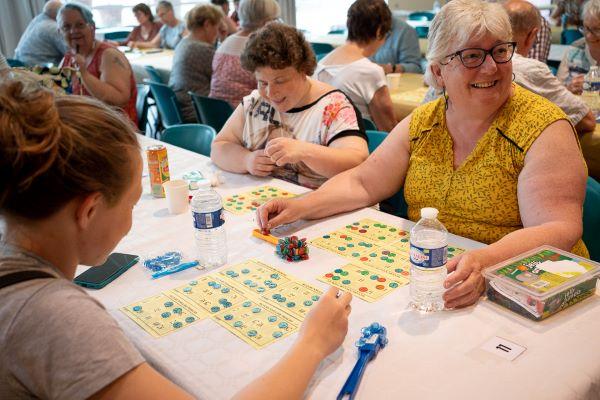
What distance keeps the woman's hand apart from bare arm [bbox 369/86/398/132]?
1.70 m

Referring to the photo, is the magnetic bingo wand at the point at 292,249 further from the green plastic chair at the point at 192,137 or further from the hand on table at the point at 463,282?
the green plastic chair at the point at 192,137

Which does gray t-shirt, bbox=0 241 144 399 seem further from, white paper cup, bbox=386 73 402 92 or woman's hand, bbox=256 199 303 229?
white paper cup, bbox=386 73 402 92

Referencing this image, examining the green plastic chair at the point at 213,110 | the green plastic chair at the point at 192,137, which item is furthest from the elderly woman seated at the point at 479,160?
the green plastic chair at the point at 213,110

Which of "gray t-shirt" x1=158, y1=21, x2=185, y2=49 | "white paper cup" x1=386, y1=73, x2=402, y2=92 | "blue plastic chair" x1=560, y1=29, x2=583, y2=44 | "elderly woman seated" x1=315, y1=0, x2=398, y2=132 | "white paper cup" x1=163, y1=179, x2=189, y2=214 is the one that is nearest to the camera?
"white paper cup" x1=163, y1=179, x2=189, y2=214

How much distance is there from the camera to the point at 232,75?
4.08 metres

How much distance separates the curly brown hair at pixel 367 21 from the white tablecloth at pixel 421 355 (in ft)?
8.11

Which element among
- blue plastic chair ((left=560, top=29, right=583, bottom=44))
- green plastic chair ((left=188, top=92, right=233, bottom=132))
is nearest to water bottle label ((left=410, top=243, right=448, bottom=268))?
green plastic chair ((left=188, top=92, right=233, bottom=132))

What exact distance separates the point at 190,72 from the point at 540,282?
3.88 metres

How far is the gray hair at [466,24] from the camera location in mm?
1706

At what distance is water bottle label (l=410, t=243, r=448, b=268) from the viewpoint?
1270 mm

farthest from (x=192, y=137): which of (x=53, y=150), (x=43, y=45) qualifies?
(x=43, y=45)

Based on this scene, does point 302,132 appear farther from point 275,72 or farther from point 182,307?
point 182,307

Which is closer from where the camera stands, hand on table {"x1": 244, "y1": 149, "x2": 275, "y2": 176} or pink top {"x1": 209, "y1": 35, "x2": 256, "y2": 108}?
hand on table {"x1": 244, "y1": 149, "x2": 275, "y2": 176}

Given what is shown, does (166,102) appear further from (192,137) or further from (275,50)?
(275,50)
